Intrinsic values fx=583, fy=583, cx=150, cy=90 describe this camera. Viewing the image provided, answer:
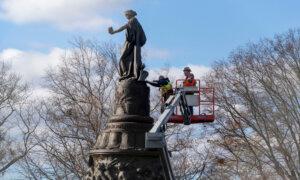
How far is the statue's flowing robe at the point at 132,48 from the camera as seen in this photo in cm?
1088

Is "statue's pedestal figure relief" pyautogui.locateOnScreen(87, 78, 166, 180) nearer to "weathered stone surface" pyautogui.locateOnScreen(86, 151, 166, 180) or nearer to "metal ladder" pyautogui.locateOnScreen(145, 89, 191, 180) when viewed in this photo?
"weathered stone surface" pyautogui.locateOnScreen(86, 151, 166, 180)

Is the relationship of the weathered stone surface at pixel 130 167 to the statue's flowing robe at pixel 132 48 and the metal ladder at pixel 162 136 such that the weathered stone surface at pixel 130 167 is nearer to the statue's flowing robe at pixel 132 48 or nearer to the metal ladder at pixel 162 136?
the metal ladder at pixel 162 136

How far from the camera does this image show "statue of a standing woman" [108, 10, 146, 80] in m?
10.9

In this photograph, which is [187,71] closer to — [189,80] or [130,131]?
[189,80]

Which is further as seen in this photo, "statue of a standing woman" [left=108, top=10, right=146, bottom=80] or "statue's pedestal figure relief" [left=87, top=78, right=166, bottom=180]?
"statue of a standing woman" [left=108, top=10, right=146, bottom=80]

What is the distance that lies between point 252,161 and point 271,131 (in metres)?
2.98

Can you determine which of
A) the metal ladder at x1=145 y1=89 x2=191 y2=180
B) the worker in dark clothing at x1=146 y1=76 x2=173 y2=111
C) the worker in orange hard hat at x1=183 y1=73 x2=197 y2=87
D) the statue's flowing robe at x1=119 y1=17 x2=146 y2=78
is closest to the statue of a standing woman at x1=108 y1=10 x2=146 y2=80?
the statue's flowing robe at x1=119 y1=17 x2=146 y2=78

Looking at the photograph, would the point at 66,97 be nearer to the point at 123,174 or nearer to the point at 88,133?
the point at 88,133

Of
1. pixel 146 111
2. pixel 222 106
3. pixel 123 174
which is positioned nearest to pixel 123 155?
pixel 123 174

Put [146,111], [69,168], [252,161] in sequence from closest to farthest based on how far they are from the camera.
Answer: [146,111] < [69,168] < [252,161]

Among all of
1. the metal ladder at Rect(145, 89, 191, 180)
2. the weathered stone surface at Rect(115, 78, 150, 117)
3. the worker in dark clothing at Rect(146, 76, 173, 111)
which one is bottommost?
the metal ladder at Rect(145, 89, 191, 180)

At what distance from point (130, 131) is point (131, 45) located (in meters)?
1.80

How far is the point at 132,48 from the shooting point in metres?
11.0

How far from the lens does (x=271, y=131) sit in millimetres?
25062
